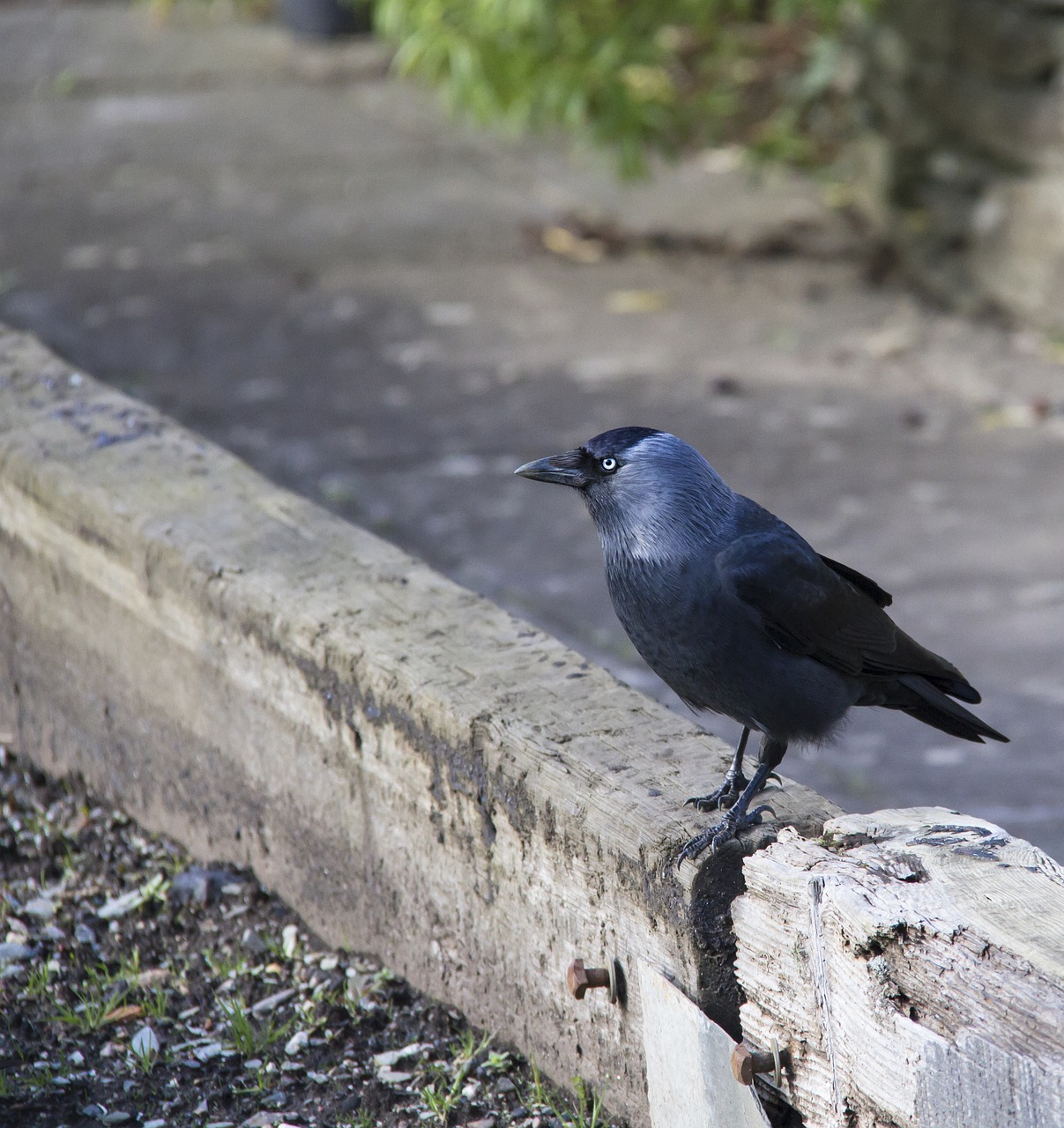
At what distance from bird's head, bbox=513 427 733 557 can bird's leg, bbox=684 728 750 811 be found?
0.34 metres

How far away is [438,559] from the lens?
468cm

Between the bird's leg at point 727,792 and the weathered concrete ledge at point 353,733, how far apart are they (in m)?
0.03

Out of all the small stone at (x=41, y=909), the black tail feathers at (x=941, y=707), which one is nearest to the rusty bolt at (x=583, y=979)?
the black tail feathers at (x=941, y=707)

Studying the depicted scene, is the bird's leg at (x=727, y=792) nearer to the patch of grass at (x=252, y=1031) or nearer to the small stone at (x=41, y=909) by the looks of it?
the patch of grass at (x=252, y=1031)

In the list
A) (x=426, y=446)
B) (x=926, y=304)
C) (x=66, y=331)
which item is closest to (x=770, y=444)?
(x=426, y=446)

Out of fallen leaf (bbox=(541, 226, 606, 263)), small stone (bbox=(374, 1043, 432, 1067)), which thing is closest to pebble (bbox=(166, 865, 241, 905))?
small stone (bbox=(374, 1043, 432, 1067))

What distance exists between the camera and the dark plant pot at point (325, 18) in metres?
11.3

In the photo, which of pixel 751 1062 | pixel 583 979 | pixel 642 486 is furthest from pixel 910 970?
pixel 642 486

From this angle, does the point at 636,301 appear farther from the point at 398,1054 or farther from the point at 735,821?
the point at 735,821

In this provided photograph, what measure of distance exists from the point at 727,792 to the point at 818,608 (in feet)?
1.18

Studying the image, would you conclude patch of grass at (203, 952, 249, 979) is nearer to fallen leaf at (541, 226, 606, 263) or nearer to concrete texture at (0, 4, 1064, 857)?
concrete texture at (0, 4, 1064, 857)

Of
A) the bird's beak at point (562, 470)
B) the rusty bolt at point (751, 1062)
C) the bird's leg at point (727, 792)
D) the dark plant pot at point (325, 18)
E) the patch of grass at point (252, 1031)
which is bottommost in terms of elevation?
the dark plant pot at point (325, 18)

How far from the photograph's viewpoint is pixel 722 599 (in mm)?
2412

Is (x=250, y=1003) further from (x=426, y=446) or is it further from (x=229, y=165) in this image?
(x=229, y=165)
